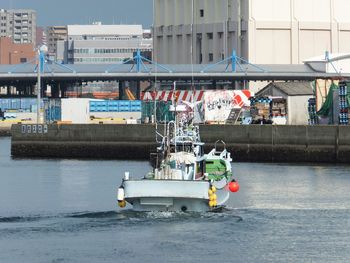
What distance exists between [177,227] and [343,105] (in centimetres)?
4381

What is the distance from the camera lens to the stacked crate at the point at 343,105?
9088 cm

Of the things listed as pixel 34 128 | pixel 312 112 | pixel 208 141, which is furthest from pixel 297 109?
pixel 34 128

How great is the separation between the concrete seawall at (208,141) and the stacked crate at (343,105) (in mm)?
6803

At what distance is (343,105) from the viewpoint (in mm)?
91250

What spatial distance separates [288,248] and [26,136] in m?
50.2

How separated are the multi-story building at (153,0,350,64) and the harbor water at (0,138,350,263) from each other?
85889mm

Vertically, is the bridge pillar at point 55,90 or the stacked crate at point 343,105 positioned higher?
the bridge pillar at point 55,90

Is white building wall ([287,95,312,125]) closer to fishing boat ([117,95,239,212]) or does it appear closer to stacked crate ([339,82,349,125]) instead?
stacked crate ([339,82,349,125])

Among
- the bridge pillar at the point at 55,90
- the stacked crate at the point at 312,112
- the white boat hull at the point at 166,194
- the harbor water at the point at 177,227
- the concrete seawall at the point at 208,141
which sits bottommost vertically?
the harbor water at the point at 177,227

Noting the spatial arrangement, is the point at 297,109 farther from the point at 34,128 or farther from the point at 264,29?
the point at 264,29

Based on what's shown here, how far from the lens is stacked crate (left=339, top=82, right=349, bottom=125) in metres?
90.9

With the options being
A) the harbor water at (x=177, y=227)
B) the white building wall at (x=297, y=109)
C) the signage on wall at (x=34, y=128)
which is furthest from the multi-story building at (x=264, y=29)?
the harbor water at (x=177, y=227)

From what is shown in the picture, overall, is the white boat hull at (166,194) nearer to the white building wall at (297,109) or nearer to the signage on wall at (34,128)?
the signage on wall at (34,128)

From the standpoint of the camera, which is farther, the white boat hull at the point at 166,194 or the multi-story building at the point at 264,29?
the multi-story building at the point at 264,29
